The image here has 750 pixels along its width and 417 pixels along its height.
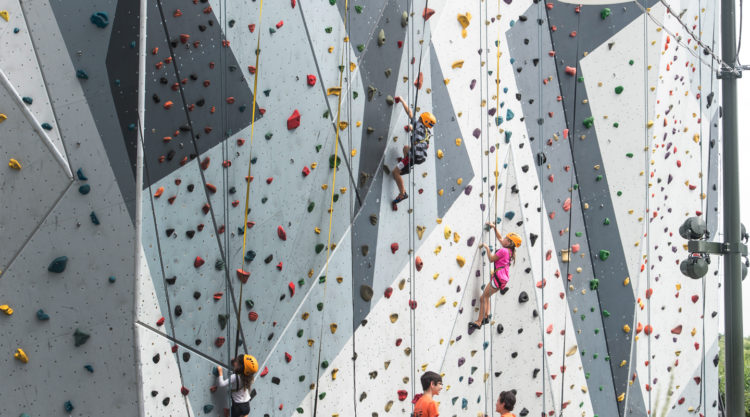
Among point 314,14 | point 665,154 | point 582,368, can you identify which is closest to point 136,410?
point 314,14

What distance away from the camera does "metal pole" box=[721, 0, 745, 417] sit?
18.7 feet

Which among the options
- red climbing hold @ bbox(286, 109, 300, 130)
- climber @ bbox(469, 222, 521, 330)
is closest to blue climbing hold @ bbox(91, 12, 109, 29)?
red climbing hold @ bbox(286, 109, 300, 130)

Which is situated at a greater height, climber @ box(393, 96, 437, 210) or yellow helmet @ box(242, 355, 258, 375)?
climber @ box(393, 96, 437, 210)

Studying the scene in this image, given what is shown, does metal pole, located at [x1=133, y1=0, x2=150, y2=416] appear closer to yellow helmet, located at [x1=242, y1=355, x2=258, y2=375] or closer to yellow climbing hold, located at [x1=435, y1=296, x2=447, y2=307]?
yellow helmet, located at [x1=242, y1=355, x2=258, y2=375]

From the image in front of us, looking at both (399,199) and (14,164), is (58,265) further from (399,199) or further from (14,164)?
(399,199)

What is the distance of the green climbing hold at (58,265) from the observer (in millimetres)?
4434

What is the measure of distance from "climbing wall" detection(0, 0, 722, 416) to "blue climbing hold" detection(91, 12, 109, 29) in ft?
0.07

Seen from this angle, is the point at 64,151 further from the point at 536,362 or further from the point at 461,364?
the point at 536,362

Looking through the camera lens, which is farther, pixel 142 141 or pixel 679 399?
pixel 679 399

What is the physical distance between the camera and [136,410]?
4.70 meters

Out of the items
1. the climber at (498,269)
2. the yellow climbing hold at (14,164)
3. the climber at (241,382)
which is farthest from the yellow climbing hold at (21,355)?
the climber at (498,269)

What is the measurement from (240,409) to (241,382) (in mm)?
A: 156

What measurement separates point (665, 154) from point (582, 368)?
2407 mm

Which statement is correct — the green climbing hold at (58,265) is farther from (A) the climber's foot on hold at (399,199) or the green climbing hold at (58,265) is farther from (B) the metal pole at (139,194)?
(A) the climber's foot on hold at (399,199)
